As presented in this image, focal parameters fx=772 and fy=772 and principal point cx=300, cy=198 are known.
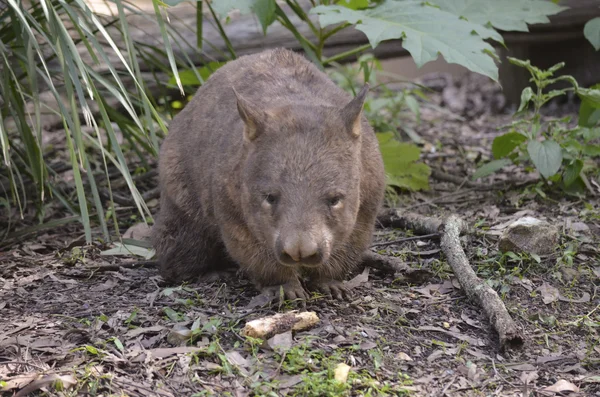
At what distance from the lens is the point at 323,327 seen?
4000mm

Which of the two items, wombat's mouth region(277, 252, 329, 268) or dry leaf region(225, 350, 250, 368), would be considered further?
wombat's mouth region(277, 252, 329, 268)

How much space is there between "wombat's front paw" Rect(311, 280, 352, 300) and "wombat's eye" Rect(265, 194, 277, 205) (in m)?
0.78

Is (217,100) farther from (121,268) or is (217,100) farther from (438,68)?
(438,68)

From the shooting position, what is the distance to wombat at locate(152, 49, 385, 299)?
3932mm

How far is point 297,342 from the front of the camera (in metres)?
3.81

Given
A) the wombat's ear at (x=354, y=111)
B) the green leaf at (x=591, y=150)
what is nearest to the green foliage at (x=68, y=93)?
the wombat's ear at (x=354, y=111)

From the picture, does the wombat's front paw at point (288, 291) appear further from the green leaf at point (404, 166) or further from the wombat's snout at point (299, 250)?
the green leaf at point (404, 166)

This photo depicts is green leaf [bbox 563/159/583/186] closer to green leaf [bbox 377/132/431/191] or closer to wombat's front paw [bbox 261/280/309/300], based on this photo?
green leaf [bbox 377/132/431/191]

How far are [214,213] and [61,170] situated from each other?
276 centimetres

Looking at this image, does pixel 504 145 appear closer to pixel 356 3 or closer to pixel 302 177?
pixel 356 3

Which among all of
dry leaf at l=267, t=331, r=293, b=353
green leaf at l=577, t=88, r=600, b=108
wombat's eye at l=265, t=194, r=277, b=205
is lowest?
dry leaf at l=267, t=331, r=293, b=353

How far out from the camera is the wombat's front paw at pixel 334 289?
14.6ft

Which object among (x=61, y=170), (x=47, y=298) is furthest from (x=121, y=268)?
(x=61, y=170)

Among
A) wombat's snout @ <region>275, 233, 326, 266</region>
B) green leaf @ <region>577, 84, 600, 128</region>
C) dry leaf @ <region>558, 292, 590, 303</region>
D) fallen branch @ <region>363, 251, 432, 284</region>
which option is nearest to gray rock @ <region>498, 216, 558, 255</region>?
dry leaf @ <region>558, 292, 590, 303</region>
